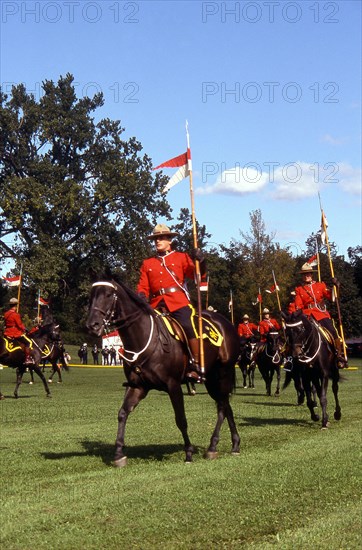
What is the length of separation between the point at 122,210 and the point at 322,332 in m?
48.0

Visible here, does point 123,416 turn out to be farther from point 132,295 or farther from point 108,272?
point 108,272

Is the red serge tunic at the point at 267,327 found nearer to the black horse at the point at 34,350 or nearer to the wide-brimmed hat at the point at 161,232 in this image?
the black horse at the point at 34,350

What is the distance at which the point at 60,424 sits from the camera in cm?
1838

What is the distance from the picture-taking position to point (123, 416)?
12.0m

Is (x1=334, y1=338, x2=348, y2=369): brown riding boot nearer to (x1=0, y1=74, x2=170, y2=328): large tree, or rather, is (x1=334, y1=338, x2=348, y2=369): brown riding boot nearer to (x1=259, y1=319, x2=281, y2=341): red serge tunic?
(x1=259, y1=319, x2=281, y2=341): red serge tunic

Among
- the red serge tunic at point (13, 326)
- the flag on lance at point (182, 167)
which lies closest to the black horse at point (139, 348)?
the flag on lance at point (182, 167)

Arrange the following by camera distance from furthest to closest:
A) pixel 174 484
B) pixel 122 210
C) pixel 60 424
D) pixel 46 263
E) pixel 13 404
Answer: pixel 122 210 < pixel 46 263 < pixel 13 404 < pixel 60 424 < pixel 174 484

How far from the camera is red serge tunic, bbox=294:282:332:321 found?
20.0 m

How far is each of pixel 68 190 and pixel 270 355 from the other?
35.9 meters

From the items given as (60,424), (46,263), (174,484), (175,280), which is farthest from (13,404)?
(46,263)

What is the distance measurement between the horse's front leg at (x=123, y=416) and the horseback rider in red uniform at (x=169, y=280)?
3.18 feet

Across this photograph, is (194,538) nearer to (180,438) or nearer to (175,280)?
(175,280)

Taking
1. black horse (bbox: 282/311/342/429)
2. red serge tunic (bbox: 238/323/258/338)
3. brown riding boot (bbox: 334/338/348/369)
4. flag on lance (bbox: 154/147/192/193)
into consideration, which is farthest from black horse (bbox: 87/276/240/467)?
red serge tunic (bbox: 238/323/258/338)

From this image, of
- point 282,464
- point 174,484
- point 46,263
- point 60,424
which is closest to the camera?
point 174,484
